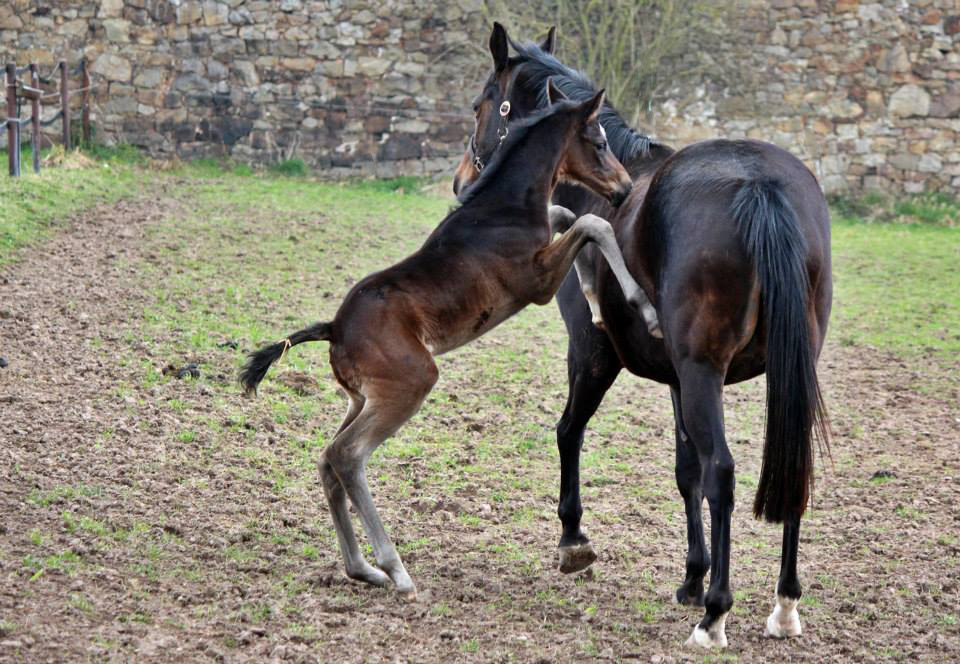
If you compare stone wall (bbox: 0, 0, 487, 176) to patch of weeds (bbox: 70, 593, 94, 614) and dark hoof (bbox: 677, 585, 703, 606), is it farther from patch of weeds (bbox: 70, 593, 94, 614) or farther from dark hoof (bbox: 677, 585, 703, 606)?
patch of weeds (bbox: 70, 593, 94, 614)

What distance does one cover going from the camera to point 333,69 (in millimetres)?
17500

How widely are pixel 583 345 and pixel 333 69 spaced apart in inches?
523

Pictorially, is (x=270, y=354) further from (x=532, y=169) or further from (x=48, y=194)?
(x=48, y=194)

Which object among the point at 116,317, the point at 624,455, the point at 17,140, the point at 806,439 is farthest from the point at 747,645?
the point at 17,140

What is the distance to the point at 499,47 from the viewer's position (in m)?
5.88

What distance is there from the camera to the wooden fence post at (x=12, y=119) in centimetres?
1236

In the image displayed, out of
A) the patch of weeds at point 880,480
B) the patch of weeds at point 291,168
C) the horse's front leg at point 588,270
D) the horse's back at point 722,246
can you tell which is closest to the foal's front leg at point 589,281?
the horse's front leg at point 588,270

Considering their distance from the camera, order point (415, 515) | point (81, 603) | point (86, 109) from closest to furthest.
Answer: point (81, 603) → point (415, 515) → point (86, 109)

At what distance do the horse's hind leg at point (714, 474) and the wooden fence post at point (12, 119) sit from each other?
406 inches

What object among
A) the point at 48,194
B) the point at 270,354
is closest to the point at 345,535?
the point at 270,354

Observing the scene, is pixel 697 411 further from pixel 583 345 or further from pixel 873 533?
pixel 873 533

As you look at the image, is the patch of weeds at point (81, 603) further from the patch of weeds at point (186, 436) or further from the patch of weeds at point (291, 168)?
the patch of weeds at point (291, 168)

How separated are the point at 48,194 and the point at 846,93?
1189cm

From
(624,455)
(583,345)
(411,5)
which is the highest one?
(411,5)
